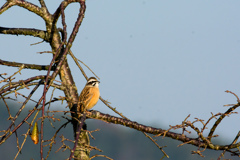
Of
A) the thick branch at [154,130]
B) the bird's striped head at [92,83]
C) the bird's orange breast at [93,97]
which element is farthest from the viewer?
the bird's striped head at [92,83]

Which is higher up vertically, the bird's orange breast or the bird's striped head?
the bird's striped head

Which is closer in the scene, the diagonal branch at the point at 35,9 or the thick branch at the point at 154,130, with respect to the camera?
the thick branch at the point at 154,130

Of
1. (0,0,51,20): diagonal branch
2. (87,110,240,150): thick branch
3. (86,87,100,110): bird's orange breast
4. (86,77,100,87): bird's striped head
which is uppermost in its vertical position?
(0,0,51,20): diagonal branch

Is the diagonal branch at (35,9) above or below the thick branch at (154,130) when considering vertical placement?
above

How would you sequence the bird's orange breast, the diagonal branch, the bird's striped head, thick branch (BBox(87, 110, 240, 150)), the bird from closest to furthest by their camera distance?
thick branch (BBox(87, 110, 240, 150)), the diagonal branch, the bird, the bird's orange breast, the bird's striped head

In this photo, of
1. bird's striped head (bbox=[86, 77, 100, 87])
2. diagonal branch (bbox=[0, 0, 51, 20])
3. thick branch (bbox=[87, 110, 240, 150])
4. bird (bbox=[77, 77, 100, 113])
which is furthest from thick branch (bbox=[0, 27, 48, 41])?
bird's striped head (bbox=[86, 77, 100, 87])

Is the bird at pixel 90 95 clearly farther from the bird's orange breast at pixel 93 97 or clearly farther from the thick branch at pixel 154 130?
the thick branch at pixel 154 130

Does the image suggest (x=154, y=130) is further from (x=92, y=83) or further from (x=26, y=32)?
(x=92, y=83)

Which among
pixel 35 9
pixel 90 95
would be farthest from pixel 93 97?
pixel 35 9

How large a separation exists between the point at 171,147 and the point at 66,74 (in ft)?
495

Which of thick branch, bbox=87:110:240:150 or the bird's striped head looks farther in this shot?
the bird's striped head

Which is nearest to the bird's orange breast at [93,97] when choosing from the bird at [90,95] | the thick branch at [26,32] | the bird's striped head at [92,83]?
the bird at [90,95]

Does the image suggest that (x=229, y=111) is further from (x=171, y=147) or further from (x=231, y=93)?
(x=171, y=147)

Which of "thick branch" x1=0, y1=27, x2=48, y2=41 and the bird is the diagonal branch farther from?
the bird
